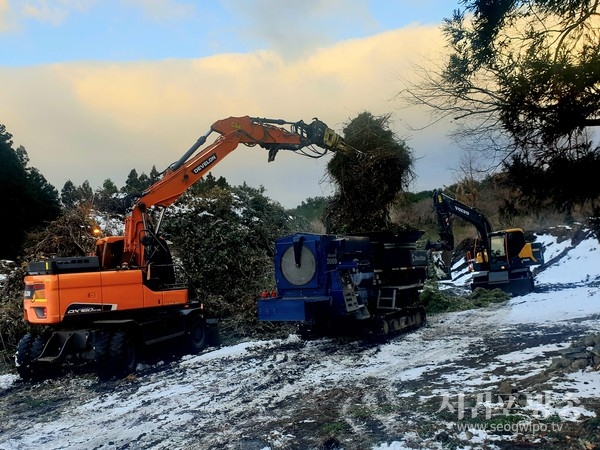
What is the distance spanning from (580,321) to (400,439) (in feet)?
26.3

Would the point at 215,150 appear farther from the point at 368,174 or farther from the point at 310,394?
the point at 310,394

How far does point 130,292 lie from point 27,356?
195 cm

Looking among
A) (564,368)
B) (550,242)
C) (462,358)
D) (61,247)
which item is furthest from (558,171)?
(550,242)

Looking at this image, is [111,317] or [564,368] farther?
[111,317]

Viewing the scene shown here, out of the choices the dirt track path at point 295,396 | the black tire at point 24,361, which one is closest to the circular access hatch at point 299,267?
the dirt track path at point 295,396

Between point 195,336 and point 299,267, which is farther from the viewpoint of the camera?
point 195,336

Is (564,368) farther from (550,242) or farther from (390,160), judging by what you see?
(550,242)

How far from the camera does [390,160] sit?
12711mm

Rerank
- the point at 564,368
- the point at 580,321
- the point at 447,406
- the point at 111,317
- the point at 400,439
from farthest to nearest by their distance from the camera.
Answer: the point at 580,321, the point at 111,317, the point at 564,368, the point at 447,406, the point at 400,439

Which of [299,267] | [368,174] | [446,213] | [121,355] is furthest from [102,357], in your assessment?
[446,213]

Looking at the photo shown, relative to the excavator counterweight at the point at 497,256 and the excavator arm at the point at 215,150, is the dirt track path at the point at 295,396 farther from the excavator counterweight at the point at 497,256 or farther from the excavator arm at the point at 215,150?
the excavator counterweight at the point at 497,256

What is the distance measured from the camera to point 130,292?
10.0m

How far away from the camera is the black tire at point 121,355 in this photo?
9117mm

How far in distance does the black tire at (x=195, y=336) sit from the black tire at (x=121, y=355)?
165 centimetres
